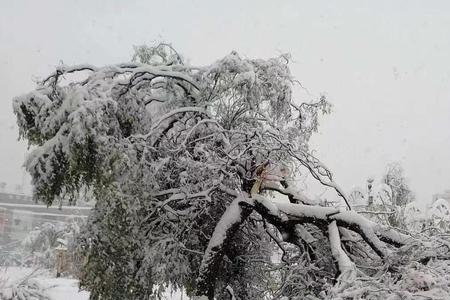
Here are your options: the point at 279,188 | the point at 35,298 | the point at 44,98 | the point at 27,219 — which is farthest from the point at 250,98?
the point at 27,219

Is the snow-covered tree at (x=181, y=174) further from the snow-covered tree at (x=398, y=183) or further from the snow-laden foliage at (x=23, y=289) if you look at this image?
the snow-covered tree at (x=398, y=183)

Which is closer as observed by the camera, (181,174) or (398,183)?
(181,174)

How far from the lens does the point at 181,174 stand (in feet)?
27.7

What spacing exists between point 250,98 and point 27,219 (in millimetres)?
87696

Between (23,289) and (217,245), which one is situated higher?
(217,245)

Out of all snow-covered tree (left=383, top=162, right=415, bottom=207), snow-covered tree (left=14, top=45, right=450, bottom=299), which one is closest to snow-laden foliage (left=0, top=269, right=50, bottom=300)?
snow-covered tree (left=14, top=45, right=450, bottom=299)

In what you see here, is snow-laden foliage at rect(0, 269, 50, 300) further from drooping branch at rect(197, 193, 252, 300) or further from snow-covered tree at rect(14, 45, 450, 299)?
drooping branch at rect(197, 193, 252, 300)

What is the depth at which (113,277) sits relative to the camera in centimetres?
812

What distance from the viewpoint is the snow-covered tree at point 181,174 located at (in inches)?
287

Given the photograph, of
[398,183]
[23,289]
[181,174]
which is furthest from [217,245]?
[398,183]

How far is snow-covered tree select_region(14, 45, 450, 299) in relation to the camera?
287 inches

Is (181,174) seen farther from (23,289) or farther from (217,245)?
(23,289)

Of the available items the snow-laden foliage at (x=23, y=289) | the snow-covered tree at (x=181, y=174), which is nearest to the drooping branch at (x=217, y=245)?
the snow-covered tree at (x=181, y=174)

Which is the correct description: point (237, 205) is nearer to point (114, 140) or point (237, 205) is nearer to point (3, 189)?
point (114, 140)
